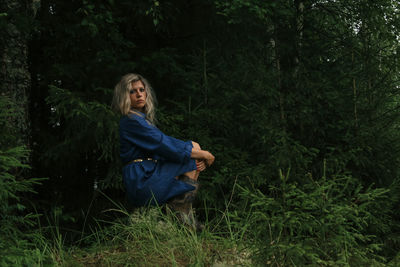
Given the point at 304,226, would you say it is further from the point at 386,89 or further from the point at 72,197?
the point at 72,197

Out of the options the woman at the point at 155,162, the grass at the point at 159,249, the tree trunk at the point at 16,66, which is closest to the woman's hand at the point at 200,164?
the woman at the point at 155,162

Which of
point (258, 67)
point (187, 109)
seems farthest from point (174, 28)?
point (258, 67)

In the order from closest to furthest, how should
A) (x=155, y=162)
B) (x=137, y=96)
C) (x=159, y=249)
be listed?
(x=159, y=249) → (x=155, y=162) → (x=137, y=96)

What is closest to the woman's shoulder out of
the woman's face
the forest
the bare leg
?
the woman's face

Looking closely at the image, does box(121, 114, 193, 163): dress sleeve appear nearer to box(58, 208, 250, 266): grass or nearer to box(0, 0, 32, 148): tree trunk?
box(58, 208, 250, 266): grass

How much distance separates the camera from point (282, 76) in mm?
5801

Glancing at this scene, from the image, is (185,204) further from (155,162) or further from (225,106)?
(225,106)

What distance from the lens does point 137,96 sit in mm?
4391

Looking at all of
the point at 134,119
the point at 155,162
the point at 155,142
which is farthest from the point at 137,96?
the point at 155,162

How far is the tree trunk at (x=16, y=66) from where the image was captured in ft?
19.6

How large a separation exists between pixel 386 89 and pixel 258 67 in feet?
5.33

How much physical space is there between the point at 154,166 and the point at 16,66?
3046 mm

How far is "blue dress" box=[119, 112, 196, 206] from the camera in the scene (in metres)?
4.07

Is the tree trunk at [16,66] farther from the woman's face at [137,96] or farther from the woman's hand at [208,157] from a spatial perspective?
the woman's hand at [208,157]
